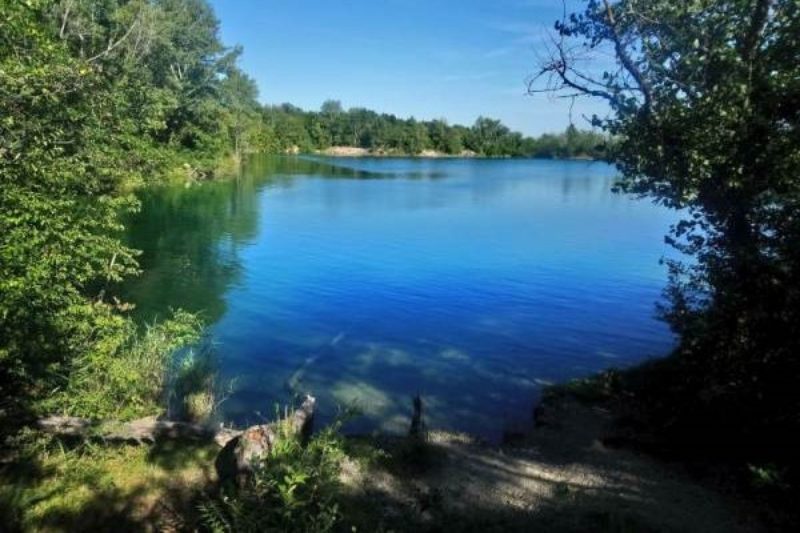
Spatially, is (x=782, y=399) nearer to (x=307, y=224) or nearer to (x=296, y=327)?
(x=296, y=327)

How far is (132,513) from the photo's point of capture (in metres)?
8.38

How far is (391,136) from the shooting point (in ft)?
589

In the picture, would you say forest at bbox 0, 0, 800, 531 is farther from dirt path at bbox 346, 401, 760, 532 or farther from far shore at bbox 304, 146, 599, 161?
far shore at bbox 304, 146, 599, 161

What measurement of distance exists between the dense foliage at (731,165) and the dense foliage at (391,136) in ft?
514

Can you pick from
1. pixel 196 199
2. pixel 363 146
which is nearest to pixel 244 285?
pixel 196 199

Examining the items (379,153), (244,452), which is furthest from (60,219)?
(379,153)

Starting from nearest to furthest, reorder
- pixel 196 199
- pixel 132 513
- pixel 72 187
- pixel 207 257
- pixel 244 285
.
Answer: pixel 132 513, pixel 72 187, pixel 244 285, pixel 207 257, pixel 196 199

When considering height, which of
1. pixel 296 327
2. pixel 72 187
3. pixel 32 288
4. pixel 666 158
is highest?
pixel 666 158

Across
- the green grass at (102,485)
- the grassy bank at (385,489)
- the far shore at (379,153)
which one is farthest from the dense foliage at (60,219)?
the far shore at (379,153)

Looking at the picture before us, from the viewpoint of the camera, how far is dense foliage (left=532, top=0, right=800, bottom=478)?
372 inches

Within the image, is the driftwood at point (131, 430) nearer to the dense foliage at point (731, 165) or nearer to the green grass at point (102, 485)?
the green grass at point (102, 485)

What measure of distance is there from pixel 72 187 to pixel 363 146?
17750 cm

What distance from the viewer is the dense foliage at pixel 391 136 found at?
169 metres

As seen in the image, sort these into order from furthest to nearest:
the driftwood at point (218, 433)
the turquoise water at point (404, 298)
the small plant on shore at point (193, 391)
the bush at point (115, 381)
→ 1. the turquoise water at point (404, 298)
2. the small plant on shore at point (193, 391)
3. the bush at point (115, 381)
4. the driftwood at point (218, 433)
